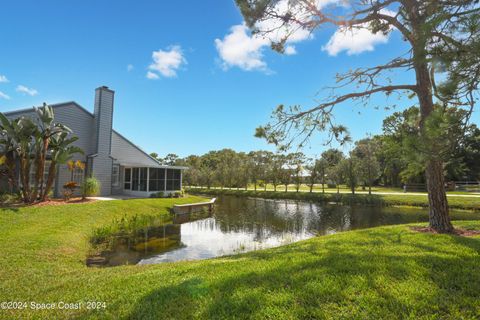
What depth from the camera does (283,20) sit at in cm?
653

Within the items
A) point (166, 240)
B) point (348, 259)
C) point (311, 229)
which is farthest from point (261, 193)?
point (348, 259)

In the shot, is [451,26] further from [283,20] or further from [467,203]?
[467,203]

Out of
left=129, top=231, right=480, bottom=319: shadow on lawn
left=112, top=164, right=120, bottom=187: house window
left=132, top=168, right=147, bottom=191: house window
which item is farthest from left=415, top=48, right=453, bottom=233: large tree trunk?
left=112, top=164, right=120, bottom=187: house window

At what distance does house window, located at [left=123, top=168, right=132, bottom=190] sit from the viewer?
65.8 ft

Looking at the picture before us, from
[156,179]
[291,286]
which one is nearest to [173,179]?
[156,179]

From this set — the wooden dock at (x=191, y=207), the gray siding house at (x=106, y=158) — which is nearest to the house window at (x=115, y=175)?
the gray siding house at (x=106, y=158)

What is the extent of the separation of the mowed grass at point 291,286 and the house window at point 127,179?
1446cm

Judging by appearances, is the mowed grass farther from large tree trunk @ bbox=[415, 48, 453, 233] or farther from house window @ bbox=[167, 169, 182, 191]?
house window @ bbox=[167, 169, 182, 191]

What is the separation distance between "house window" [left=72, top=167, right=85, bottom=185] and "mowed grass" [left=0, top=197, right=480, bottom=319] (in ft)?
39.1

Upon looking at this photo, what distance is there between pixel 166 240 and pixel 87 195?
23.8ft

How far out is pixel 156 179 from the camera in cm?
1986

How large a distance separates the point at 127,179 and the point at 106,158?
9.71 feet

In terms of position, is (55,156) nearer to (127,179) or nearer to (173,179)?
(127,179)

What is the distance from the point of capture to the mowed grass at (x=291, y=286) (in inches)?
113
